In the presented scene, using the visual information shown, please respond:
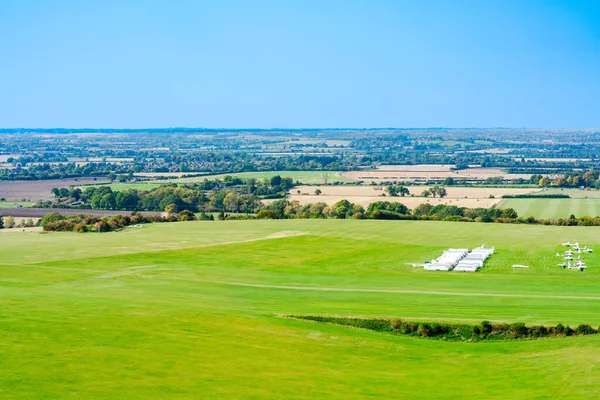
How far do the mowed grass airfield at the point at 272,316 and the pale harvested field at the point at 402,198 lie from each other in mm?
46289

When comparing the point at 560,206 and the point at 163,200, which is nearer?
the point at 560,206

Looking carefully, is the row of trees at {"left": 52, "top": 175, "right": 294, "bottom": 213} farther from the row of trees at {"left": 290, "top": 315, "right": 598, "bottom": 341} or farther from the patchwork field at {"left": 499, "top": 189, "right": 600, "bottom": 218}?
the row of trees at {"left": 290, "top": 315, "right": 598, "bottom": 341}

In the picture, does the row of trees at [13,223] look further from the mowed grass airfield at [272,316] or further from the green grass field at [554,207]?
the green grass field at [554,207]

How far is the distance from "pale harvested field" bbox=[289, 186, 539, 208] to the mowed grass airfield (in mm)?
46289

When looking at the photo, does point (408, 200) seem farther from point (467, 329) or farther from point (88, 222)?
point (467, 329)

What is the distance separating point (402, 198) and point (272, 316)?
94.7 meters

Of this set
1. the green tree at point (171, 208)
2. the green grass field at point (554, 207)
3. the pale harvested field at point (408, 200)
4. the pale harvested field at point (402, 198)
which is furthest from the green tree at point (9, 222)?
the green grass field at point (554, 207)

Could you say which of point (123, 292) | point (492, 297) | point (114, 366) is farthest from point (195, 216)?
point (114, 366)

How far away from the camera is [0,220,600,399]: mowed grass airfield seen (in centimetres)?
3469

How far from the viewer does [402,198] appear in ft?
461

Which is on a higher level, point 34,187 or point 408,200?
point 408,200

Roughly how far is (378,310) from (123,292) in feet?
60.9

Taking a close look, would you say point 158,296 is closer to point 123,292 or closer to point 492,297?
point 123,292

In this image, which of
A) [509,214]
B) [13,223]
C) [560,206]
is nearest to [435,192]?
[560,206]
